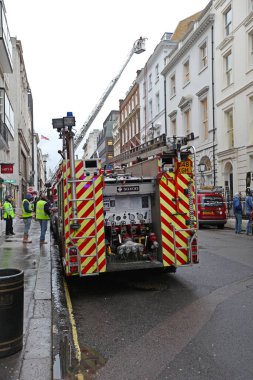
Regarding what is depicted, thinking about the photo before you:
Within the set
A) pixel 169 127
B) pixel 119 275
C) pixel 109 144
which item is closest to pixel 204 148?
pixel 169 127

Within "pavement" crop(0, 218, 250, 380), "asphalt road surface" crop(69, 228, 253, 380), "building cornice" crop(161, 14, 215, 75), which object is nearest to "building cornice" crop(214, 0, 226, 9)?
"building cornice" crop(161, 14, 215, 75)

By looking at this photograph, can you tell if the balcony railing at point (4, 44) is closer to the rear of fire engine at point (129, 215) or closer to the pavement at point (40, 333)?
the pavement at point (40, 333)

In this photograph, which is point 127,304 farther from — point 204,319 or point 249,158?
point 249,158

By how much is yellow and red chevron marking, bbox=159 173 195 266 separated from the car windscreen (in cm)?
1344

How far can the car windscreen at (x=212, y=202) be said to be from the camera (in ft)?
68.6

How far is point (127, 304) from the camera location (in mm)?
6672

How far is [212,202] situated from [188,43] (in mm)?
15283

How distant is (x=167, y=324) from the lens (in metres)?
5.54

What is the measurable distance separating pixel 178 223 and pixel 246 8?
20.3 metres

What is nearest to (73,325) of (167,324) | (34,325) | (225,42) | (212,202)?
(34,325)

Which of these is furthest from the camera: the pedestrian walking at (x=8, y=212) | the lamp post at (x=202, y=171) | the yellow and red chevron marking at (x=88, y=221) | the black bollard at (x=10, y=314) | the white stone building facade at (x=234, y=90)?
the lamp post at (x=202, y=171)

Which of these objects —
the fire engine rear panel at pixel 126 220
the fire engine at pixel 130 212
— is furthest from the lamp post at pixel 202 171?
the fire engine rear panel at pixel 126 220

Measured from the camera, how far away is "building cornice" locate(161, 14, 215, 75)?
28125mm

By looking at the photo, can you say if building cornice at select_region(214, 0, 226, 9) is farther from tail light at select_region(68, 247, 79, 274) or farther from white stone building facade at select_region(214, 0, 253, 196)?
tail light at select_region(68, 247, 79, 274)
